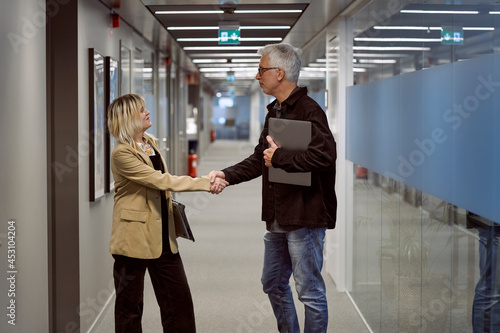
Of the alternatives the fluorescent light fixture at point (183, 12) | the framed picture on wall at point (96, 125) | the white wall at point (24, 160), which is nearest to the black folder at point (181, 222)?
the white wall at point (24, 160)

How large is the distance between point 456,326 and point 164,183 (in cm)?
169

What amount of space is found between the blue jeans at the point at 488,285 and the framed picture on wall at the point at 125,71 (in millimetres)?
4388

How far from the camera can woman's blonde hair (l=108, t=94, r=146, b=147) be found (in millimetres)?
3832

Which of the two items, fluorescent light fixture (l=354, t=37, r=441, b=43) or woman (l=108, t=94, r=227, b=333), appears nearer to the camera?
fluorescent light fixture (l=354, t=37, r=441, b=43)

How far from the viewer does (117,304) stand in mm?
4008

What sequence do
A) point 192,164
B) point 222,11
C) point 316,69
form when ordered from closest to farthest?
point 222,11 < point 316,69 < point 192,164

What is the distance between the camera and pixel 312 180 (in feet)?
11.6

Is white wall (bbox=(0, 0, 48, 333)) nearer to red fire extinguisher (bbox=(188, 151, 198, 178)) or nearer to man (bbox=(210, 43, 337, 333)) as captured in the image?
man (bbox=(210, 43, 337, 333))

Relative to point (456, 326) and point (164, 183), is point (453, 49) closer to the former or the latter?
point (456, 326)

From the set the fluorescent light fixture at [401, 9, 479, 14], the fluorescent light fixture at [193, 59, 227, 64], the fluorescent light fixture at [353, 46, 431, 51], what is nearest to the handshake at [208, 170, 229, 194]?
the fluorescent light fixture at [353, 46, 431, 51]

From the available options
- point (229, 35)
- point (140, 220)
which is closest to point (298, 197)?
point (140, 220)

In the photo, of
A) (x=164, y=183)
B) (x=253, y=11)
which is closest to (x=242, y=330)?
(x=164, y=183)

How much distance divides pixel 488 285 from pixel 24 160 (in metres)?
2.58

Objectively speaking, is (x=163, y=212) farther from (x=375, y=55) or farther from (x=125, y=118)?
(x=375, y=55)
